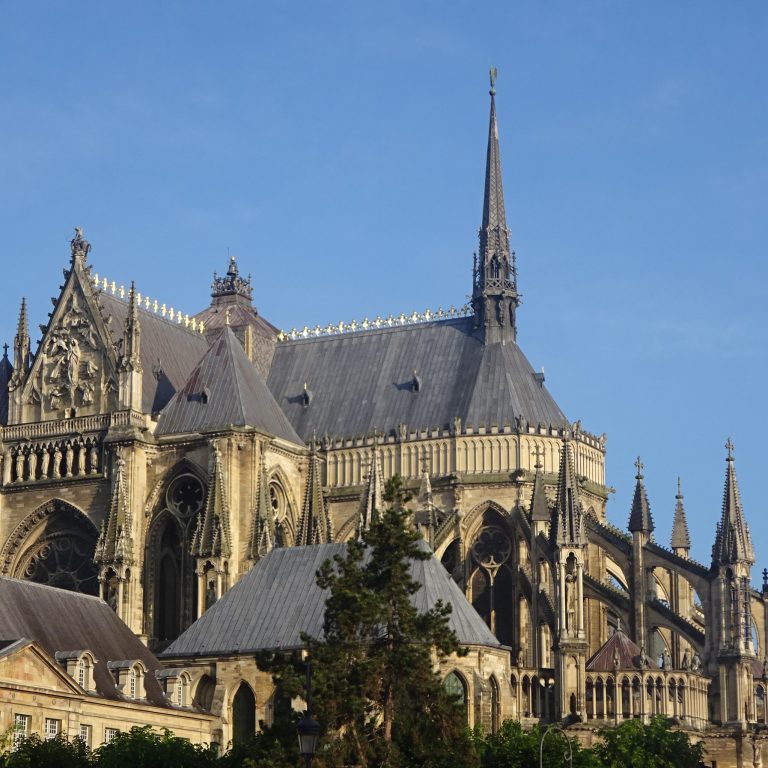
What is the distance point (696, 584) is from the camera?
273 ft

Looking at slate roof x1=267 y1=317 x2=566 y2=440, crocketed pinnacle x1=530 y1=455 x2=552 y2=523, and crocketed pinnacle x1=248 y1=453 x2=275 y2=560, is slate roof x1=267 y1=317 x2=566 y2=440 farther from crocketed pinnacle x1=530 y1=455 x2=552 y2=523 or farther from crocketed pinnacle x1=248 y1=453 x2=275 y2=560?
crocketed pinnacle x1=248 y1=453 x2=275 y2=560

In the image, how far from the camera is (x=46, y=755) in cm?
6419

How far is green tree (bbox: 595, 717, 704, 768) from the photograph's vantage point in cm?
7072

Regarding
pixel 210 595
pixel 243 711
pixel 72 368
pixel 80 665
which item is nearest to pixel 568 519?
pixel 210 595

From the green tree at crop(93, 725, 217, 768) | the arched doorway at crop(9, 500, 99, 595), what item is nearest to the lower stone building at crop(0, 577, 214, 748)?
the green tree at crop(93, 725, 217, 768)

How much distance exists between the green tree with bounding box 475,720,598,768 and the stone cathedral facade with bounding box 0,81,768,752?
8252 mm

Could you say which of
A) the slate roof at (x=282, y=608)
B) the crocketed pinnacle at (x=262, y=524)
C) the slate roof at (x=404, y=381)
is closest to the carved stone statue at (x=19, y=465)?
the crocketed pinnacle at (x=262, y=524)

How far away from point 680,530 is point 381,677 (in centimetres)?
Result: 3998

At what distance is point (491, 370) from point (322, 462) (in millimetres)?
8101

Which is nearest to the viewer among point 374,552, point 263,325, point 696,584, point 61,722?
point 374,552

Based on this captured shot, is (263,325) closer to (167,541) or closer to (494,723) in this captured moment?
(167,541)

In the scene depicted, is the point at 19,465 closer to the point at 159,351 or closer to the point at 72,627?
the point at 159,351

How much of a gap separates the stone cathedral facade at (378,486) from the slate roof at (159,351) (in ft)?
0.39

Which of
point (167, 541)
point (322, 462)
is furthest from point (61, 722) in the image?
point (322, 462)
